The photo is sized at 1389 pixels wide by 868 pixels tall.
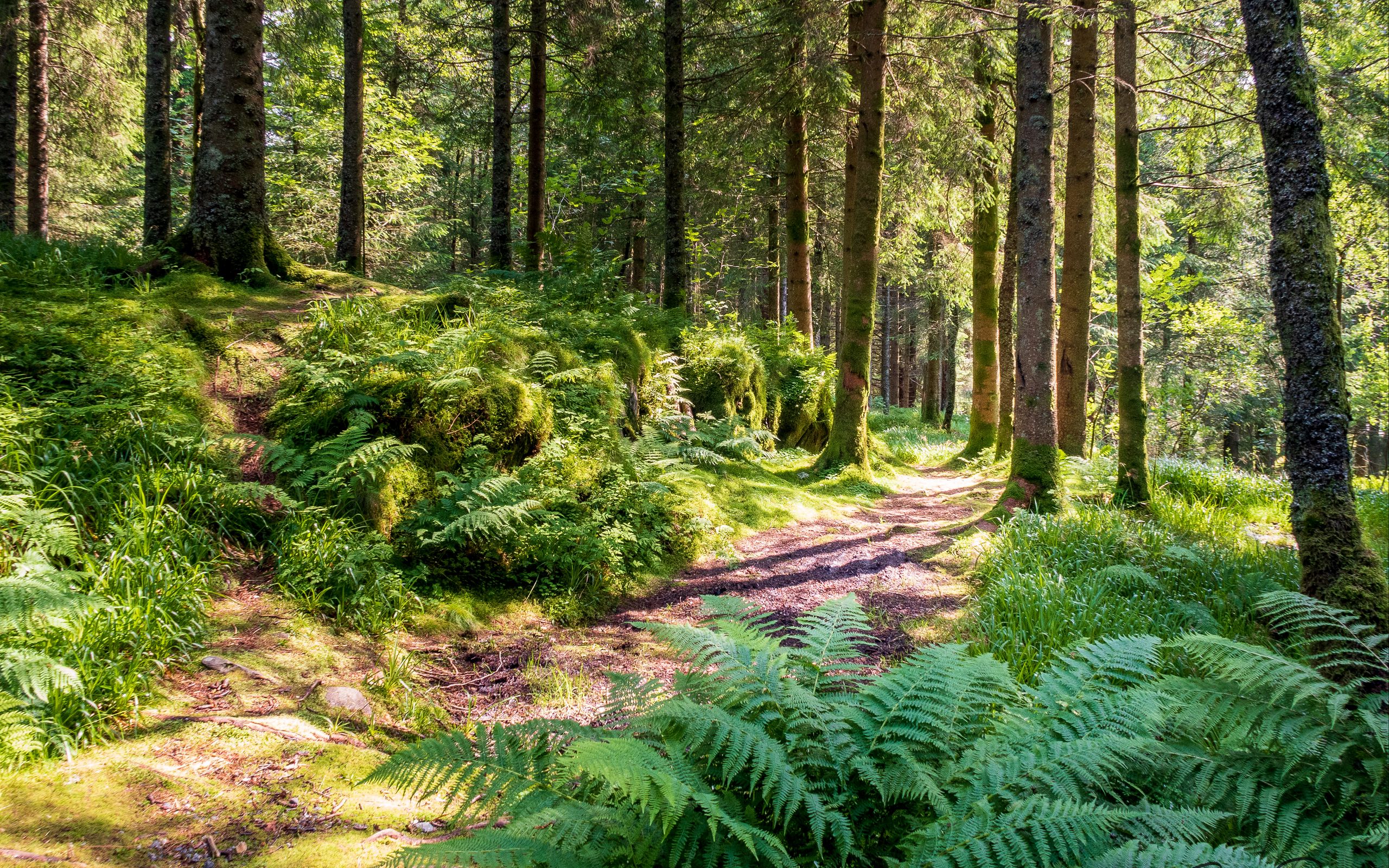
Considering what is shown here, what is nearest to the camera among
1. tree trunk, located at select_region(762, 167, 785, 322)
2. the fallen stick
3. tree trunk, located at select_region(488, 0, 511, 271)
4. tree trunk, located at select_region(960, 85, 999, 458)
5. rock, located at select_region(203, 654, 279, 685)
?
the fallen stick

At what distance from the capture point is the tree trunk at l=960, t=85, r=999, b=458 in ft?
44.4

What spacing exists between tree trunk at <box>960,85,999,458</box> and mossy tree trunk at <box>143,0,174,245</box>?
1389 cm

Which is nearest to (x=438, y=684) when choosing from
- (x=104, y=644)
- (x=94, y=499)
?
(x=104, y=644)

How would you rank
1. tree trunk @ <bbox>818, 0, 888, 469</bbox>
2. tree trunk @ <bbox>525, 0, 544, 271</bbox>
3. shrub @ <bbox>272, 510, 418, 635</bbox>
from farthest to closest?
tree trunk @ <bbox>525, 0, 544, 271</bbox> < tree trunk @ <bbox>818, 0, 888, 469</bbox> < shrub @ <bbox>272, 510, 418, 635</bbox>

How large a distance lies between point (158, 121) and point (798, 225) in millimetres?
11278

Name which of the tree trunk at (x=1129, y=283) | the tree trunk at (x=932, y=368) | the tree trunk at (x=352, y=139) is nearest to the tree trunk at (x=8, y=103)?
the tree trunk at (x=352, y=139)

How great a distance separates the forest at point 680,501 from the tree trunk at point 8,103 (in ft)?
0.26

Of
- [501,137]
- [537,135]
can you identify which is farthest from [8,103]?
[537,135]

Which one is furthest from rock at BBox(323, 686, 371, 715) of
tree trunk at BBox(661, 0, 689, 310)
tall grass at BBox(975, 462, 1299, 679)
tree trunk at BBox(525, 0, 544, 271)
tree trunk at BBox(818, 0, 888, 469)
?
tree trunk at BBox(525, 0, 544, 271)

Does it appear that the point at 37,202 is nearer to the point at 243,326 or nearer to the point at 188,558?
the point at 243,326

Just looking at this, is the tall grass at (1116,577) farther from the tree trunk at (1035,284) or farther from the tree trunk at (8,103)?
the tree trunk at (8,103)

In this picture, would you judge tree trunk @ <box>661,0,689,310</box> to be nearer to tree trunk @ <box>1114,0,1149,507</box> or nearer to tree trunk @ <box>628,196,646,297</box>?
tree trunk @ <box>1114,0,1149,507</box>

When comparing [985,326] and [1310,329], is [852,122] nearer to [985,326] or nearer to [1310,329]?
[985,326]

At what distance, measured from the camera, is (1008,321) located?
14.1 meters
